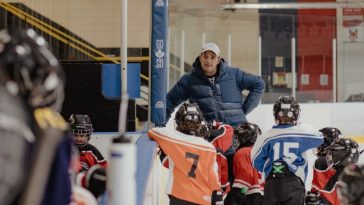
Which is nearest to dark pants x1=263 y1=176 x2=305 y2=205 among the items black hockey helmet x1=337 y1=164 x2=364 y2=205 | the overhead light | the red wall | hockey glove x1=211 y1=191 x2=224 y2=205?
hockey glove x1=211 y1=191 x2=224 y2=205

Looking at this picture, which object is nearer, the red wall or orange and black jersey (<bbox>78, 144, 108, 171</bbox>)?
orange and black jersey (<bbox>78, 144, 108, 171</bbox>)

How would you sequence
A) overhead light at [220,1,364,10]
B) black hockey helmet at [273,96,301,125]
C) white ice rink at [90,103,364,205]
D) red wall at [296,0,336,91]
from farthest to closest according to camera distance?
overhead light at [220,1,364,10], red wall at [296,0,336,91], white ice rink at [90,103,364,205], black hockey helmet at [273,96,301,125]

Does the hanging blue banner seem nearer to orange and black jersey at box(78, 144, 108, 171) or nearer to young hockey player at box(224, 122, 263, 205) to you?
young hockey player at box(224, 122, 263, 205)

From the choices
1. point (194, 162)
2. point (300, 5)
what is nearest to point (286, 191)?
point (194, 162)

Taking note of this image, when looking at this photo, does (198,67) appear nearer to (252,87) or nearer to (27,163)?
(252,87)

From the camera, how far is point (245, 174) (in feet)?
10.6

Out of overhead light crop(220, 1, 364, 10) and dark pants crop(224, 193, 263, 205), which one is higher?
overhead light crop(220, 1, 364, 10)

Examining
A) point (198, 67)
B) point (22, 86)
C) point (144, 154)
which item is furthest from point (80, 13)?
point (22, 86)

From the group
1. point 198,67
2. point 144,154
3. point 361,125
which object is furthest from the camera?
point 361,125

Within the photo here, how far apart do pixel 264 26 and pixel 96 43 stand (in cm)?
327

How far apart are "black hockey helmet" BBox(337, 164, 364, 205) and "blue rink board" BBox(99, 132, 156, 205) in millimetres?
550

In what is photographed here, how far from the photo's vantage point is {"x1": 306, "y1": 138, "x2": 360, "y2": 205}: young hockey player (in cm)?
309

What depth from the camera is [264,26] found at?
763 cm

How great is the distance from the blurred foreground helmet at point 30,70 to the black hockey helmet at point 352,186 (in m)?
0.60
